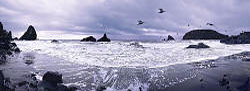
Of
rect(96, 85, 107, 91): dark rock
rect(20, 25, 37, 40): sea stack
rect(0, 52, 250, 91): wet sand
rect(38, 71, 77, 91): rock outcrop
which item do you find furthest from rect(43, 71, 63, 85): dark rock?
rect(20, 25, 37, 40): sea stack

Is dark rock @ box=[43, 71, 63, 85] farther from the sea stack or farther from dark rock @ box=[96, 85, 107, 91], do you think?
the sea stack

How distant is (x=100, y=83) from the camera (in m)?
16.9

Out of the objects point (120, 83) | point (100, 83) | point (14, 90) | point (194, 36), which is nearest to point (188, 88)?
point (120, 83)

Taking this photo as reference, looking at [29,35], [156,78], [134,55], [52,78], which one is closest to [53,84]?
[52,78]

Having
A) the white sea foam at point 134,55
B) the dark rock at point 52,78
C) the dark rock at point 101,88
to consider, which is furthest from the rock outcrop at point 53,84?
the white sea foam at point 134,55

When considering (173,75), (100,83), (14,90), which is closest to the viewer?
(14,90)

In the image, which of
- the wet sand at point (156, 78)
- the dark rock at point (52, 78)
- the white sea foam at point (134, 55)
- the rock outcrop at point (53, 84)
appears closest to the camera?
the rock outcrop at point (53, 84)

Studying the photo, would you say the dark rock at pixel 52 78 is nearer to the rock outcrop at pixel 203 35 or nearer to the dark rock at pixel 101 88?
the dark rock at pixel 101 88

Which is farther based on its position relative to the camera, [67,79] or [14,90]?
[67,79]

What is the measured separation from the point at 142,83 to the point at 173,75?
3729mm

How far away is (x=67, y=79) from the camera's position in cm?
1794

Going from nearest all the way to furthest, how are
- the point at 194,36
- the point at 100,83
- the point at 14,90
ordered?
the point at 14,90, the point at 100,83, the point at 194,36

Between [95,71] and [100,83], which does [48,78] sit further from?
[95,71]

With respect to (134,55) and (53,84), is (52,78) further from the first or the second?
(134,55)
